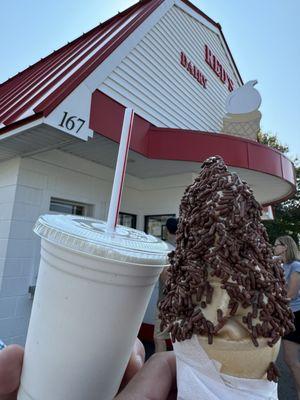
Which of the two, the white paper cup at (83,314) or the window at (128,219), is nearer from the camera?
the white paper cup at (83,314)

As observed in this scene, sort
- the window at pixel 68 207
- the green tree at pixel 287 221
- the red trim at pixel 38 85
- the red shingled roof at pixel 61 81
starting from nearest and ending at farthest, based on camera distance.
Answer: the red shingled roof at pixel 61 81
the red trim at pixel 38 85
the window at pixel 68 207
the green tree at pixel 287 221

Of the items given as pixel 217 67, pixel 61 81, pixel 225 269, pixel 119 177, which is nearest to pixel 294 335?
pixel 225 269

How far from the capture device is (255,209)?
2.73 ft

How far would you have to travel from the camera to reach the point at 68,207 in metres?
4.82

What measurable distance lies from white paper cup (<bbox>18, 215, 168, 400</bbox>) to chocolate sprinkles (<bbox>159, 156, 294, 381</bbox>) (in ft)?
0.41

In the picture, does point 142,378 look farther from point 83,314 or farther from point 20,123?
point 20,123

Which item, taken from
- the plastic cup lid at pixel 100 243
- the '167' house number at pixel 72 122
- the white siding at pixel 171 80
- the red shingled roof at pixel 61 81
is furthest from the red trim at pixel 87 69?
the plastic cup lid at pixel 100 243

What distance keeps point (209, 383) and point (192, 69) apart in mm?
7334

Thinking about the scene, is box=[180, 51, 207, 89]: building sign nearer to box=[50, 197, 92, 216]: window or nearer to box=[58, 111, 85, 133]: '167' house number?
box=[50, 197, 92, 216]: window

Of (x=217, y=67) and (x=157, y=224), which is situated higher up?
(x=217, y=67)

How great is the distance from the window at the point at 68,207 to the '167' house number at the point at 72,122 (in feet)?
5.74

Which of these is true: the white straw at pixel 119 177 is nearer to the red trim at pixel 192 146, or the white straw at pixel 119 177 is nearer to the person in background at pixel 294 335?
the person in background at pixel 294 335

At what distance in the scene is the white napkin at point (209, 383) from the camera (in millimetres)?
714

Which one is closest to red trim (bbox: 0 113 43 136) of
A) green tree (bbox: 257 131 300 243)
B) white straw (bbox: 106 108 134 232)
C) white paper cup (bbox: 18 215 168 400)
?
white straw (bbox: 106 108 134 232)
